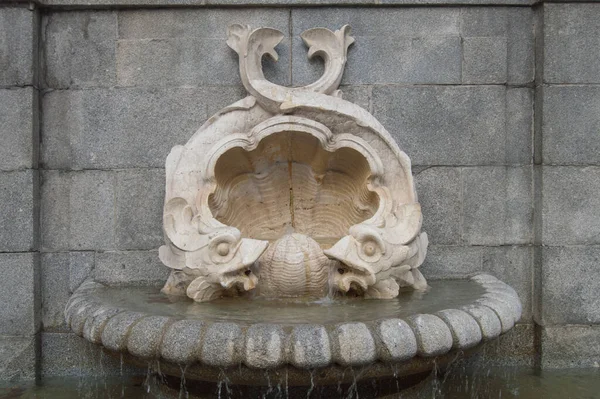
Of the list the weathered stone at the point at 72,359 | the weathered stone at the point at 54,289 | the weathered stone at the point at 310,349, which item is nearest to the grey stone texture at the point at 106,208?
the weathered stone at the point at 54,289

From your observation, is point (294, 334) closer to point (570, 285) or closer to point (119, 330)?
point (119, 330)

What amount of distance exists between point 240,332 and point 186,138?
202 centimetres

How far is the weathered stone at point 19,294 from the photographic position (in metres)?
4.41

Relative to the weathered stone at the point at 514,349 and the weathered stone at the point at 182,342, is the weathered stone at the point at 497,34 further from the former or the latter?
the weathered stone at the point at 182,342

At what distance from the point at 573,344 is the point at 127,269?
11.0ft

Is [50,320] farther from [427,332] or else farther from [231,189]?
[427,332]

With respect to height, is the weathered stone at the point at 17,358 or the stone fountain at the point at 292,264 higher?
the stone fountain at the point at 292,264

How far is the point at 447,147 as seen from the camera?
4.71 meters

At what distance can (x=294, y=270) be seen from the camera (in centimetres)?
398

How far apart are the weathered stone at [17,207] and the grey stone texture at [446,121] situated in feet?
8.56

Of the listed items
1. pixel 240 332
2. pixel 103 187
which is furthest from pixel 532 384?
pixel 103 187

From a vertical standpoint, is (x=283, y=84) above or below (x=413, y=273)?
above

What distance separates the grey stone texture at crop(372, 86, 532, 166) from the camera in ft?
15.5

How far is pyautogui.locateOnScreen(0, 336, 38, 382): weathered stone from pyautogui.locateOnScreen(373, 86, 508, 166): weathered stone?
3.06 meters
